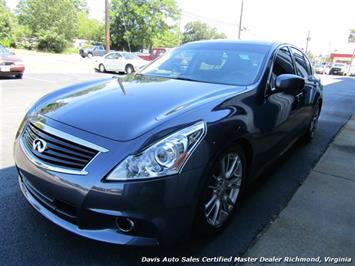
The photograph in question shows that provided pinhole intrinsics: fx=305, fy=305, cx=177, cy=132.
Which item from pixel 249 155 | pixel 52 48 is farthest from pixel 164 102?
pixel 52 48

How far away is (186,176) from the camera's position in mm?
1908

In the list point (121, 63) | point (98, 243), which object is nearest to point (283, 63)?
point (98, 243)

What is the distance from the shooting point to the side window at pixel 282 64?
3.20 m

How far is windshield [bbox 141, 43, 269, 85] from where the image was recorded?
311cm

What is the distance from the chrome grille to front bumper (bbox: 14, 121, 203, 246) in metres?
0.06

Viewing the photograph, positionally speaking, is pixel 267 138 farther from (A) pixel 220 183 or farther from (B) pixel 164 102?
(B) pixel 164 102

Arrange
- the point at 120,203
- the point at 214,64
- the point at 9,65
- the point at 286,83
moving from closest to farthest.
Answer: the point at 120,203 → the point at 286,83 → the point at 214,64 → the point at 9,65

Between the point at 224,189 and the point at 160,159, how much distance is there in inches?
33.2

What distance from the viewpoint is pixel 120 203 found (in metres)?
1.81

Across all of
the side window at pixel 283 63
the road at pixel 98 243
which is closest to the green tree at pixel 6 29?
the road at pixel 98 243

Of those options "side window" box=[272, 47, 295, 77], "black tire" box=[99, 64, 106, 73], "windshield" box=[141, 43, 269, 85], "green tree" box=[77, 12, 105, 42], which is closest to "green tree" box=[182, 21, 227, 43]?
"green tree" box=[77, 12, 105, 42]

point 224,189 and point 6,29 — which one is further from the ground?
point 6,29

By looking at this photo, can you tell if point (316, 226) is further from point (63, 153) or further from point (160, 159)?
point (63, 153)

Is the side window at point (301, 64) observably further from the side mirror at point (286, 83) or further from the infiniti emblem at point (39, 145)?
the infiniti emblem at point (39, 145)
